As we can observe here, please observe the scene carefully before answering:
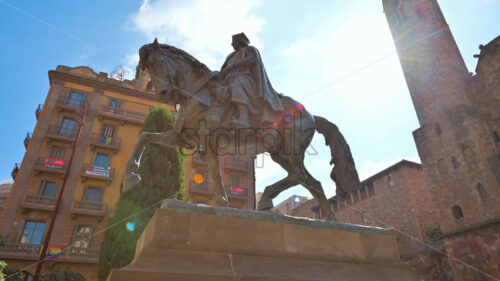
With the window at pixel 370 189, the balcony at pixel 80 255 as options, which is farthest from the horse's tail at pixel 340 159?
the window at pixel 370 189

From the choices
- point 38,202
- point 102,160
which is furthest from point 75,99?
point 38,202

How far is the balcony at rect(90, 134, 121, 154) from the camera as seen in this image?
24438 millimetres

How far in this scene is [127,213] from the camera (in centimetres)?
1455

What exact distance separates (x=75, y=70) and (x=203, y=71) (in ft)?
89.3

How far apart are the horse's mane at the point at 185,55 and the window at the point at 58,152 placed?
22605 millimetres

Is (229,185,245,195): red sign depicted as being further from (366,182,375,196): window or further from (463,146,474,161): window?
(463,146,474,161): window

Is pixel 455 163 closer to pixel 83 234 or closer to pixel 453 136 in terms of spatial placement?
pixel 453 136

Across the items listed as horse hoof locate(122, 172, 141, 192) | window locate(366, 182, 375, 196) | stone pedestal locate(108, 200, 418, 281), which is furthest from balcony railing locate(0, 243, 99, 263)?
window locate(366, 182, 375, 196)

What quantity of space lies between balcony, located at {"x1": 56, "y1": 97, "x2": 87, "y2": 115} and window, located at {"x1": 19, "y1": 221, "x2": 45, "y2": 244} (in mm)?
8616

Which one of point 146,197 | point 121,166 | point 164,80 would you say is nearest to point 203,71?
point 164,80

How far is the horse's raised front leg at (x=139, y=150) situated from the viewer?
4090mm

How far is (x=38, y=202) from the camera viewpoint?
21297 mm

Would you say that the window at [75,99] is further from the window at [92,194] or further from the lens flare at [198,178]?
the lens flare at [198,178]

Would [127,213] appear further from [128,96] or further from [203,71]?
[128,96]
